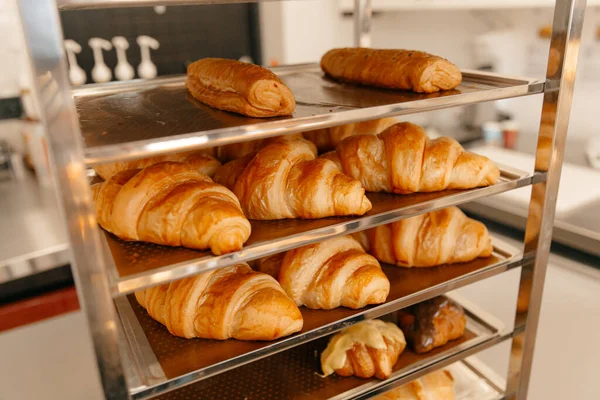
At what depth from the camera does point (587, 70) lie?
2398 mm

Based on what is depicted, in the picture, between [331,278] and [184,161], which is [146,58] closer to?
[184,161]

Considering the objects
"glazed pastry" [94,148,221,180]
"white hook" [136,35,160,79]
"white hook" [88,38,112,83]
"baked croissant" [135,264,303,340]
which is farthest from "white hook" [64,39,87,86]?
"baked croissant" [135,264,303,340]

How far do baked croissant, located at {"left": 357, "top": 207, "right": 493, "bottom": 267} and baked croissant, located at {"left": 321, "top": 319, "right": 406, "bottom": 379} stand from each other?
0.57ft

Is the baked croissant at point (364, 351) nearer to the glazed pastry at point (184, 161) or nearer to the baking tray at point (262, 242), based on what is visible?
the baking tray at point (262, 242)

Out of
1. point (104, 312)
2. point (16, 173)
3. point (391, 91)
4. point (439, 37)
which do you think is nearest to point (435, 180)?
point (391, 91)

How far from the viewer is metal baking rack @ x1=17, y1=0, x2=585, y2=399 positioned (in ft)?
2.21

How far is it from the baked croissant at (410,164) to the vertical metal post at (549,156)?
0.39 ft

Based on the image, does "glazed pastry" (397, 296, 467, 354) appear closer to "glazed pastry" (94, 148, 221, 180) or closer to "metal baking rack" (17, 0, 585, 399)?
"metal baking rack" (17, 0, 585, 399)

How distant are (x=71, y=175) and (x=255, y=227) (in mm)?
374

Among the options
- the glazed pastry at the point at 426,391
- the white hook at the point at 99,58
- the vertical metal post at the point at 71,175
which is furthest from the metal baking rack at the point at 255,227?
the white hook at the point at 99,58

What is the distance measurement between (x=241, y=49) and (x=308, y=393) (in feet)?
6.47

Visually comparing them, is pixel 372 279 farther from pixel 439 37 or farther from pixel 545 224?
pixel 439 37

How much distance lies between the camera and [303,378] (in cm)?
116

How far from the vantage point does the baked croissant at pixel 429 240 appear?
117 centimetres
